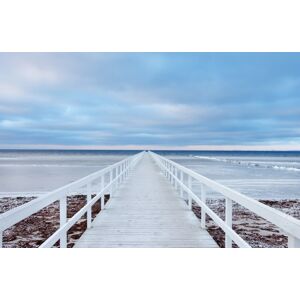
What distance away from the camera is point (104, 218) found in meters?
4.97

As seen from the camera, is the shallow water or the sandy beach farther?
the shallow water

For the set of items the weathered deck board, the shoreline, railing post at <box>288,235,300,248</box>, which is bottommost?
the shoreline

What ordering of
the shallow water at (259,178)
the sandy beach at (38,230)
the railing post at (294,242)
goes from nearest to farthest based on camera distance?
the railing post at (294,242) < the sandy beach at (38,230) < the shallow water at (259,178)

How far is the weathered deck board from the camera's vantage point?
375 centimetres

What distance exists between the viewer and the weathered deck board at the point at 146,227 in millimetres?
3750

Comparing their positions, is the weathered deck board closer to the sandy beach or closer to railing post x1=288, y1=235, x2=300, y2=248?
the sandy beach

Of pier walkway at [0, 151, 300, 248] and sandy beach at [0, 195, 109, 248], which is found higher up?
pier walkway at [0, 151, 300, 248]

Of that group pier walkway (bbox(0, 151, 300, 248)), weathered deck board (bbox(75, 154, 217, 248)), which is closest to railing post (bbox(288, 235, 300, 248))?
pier walkway (bbox(0, 151, 300, 248))

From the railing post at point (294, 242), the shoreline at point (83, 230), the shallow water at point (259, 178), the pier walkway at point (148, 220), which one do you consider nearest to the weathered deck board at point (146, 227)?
the pier walkway at point (148, 220)

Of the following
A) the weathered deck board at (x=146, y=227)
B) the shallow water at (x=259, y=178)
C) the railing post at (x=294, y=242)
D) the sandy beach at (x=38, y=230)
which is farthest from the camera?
the shallow water at (x=259, y=178)

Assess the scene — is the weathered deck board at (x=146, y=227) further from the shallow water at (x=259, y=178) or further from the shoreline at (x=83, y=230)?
the shallow water at (x=259, y=178)

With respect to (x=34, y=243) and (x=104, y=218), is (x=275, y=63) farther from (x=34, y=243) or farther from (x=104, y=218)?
(x=34, y=243)
